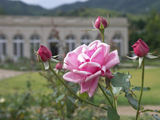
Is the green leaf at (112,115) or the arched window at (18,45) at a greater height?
the green leaf at (112,115)

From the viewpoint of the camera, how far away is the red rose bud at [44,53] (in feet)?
2.18

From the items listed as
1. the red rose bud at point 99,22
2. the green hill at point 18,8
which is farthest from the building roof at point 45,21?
the red rose bud at point 99,22

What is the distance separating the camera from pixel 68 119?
185 cm

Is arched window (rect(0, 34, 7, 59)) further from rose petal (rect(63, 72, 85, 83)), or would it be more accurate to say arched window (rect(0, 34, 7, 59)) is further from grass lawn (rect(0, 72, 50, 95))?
rose petal (rect(63, 72, 85, 83))

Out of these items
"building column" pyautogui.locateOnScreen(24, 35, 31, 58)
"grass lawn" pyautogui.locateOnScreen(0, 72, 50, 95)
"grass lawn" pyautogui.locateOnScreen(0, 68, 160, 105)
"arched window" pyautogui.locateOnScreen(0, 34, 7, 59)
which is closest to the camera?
"grass lawn" pyautogui.locateOnScreen(0, 68, 160, 105)

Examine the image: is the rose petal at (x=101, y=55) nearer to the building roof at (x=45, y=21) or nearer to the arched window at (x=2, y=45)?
the building roof at (x=45, y=21)

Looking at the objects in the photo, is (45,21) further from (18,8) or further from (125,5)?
(125,5)

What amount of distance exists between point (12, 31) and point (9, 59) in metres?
2.99

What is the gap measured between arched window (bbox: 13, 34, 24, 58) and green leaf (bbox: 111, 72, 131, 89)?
2226 centimetres

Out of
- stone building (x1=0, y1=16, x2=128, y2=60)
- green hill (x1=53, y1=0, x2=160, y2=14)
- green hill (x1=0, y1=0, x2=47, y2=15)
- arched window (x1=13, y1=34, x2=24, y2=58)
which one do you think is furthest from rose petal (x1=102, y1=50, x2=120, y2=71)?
green hill (x1=53, y1=0, x2=160, y2=14)

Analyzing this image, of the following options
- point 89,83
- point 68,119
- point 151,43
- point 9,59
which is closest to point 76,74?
point 89,83

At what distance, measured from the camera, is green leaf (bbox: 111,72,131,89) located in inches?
24.5

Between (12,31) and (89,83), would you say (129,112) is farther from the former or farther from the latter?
(12,31)

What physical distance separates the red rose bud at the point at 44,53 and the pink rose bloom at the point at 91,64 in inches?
3.5
